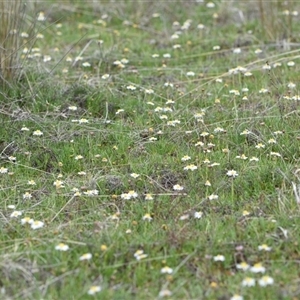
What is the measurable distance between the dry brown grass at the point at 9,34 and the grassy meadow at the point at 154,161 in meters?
0.02

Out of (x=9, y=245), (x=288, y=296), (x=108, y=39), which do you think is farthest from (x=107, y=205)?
(x=108, y=39)

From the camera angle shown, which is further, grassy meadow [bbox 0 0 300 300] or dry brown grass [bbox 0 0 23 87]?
dry brown grass [bbox 0 0 23 87]

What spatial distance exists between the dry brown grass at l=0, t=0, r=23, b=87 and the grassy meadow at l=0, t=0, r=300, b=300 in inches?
0.9

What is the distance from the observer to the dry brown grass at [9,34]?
531 centimetres

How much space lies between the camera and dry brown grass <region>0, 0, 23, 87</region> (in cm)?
531

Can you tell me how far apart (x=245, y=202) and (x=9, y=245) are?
4.19 feet

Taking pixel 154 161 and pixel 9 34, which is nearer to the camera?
pixel 154 161

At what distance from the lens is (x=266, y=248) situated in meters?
3.39

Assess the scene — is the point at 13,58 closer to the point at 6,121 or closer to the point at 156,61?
the point at 6,121

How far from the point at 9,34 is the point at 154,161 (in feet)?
5.45

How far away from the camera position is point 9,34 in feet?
17.5

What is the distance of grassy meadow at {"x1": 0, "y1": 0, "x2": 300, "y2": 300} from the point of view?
3326mm

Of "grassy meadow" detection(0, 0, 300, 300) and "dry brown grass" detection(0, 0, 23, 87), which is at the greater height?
"dry brown grass" detection(0, 0, 23, 87)

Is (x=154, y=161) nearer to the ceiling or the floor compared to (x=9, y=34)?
nearer to the floor
